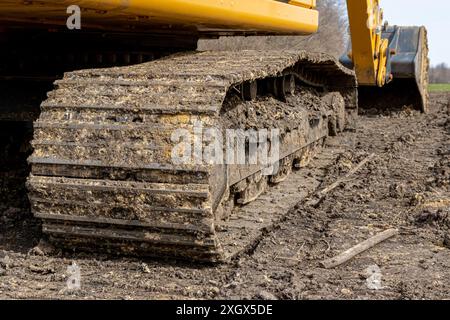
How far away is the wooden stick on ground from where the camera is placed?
3.86 m

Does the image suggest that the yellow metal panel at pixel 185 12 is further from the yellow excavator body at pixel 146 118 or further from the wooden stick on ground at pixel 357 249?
the wooden stick on ground at pixel 357 249

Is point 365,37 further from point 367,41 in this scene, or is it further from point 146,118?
point 146,118

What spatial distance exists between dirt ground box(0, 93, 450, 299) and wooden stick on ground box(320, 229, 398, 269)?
34 mm

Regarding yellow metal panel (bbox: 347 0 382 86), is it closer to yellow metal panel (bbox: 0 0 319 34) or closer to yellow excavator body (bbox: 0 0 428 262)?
yellow metal panel (bbox: 0 0 319 34)

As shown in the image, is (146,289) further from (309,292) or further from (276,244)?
(276,244)

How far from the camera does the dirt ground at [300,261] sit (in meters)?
3.43

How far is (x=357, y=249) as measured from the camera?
13.6 feet

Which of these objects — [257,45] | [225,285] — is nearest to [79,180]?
[225,285]

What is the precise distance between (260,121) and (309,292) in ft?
6.76

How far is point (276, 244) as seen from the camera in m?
Result: 4.30

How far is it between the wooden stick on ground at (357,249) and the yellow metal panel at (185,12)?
64.1 inches

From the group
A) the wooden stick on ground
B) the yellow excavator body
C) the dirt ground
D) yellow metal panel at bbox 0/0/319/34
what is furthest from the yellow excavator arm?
the wooden stick on ground

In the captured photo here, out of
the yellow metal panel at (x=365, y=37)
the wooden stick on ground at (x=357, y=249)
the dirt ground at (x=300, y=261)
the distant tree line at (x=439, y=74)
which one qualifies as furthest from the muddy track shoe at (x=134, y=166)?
the distant tree line at (x=439, y=74)

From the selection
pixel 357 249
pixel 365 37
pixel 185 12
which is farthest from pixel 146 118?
pixel 365 37
